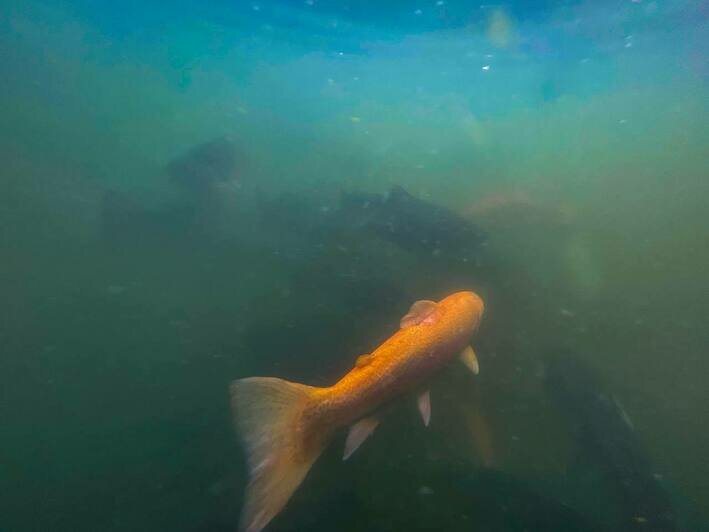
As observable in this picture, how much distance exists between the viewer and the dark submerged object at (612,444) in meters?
4.55

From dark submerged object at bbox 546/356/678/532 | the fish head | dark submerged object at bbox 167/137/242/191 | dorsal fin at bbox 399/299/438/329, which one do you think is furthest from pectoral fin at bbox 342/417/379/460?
dark submerged object at bbox 167/137/242/191

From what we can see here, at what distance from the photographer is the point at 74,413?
5004 mm

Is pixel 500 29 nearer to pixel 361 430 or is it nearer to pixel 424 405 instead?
pixel 424 405

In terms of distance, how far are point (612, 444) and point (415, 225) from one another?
546 centimetres

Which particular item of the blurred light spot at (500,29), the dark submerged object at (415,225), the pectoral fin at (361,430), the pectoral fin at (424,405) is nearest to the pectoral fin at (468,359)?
the pectoral fin at (424,405)

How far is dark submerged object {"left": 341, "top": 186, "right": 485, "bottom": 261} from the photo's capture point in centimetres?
833

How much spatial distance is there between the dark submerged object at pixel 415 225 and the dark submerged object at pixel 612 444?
2986mm

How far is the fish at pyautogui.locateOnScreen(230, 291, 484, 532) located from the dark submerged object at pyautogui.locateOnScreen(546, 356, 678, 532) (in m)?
3.10

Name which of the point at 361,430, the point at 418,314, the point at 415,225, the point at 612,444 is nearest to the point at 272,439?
the point at 361,430

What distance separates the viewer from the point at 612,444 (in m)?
5.22

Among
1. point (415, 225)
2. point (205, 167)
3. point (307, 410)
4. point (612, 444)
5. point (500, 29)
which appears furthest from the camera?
point (500, 29)

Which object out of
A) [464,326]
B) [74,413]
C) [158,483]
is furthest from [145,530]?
[464,326]

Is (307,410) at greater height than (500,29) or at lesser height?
lesser

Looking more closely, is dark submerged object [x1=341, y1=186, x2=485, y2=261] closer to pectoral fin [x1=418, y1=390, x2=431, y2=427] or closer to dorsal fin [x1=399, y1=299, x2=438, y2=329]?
dorsal fin [x1=399, y1=299, x2=438, y2=329]
